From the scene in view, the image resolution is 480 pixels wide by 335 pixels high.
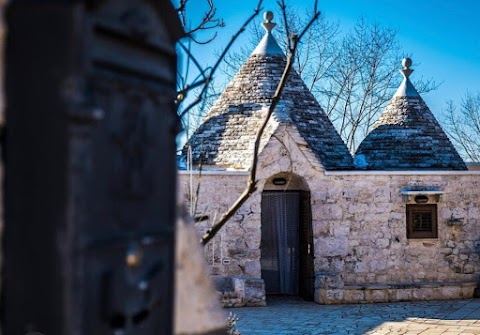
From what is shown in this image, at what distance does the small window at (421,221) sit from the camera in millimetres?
13391

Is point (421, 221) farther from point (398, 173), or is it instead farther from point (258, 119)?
point (258, 119)

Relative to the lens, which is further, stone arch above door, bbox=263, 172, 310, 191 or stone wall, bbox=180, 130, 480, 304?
stone arch above door, bbox=263, 172, 310, 191

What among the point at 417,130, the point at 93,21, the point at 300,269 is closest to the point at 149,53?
the point at 93,21

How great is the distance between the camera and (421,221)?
44.2 feet

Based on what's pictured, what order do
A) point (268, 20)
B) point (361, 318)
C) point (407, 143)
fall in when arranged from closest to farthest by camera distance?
point (361, 318), point (407, 143), point (268, 20)

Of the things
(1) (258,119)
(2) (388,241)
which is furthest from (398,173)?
(1) (258,119)

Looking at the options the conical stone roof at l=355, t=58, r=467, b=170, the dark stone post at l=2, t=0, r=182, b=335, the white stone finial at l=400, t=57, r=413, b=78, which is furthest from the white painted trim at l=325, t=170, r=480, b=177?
the dark stone post at l=2, t=0, r=182, b=335

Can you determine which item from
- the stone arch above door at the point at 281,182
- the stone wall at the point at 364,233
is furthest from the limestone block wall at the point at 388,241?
the stone arch above door at the point at 281,182

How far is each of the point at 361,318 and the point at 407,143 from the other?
4778 mm

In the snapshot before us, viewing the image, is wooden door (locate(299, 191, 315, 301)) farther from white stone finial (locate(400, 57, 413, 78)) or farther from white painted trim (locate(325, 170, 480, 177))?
white stone finial (locate(400, 57, 413, 78))

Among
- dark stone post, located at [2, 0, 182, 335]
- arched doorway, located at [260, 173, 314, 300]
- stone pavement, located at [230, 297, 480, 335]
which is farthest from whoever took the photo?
arched doorway, located at [260, 173, 314, 300]

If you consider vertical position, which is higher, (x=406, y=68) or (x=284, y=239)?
(x=406, y=68)

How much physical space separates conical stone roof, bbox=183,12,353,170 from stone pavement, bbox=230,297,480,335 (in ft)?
8.53

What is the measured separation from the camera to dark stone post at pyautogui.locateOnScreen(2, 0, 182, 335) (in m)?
1.69
